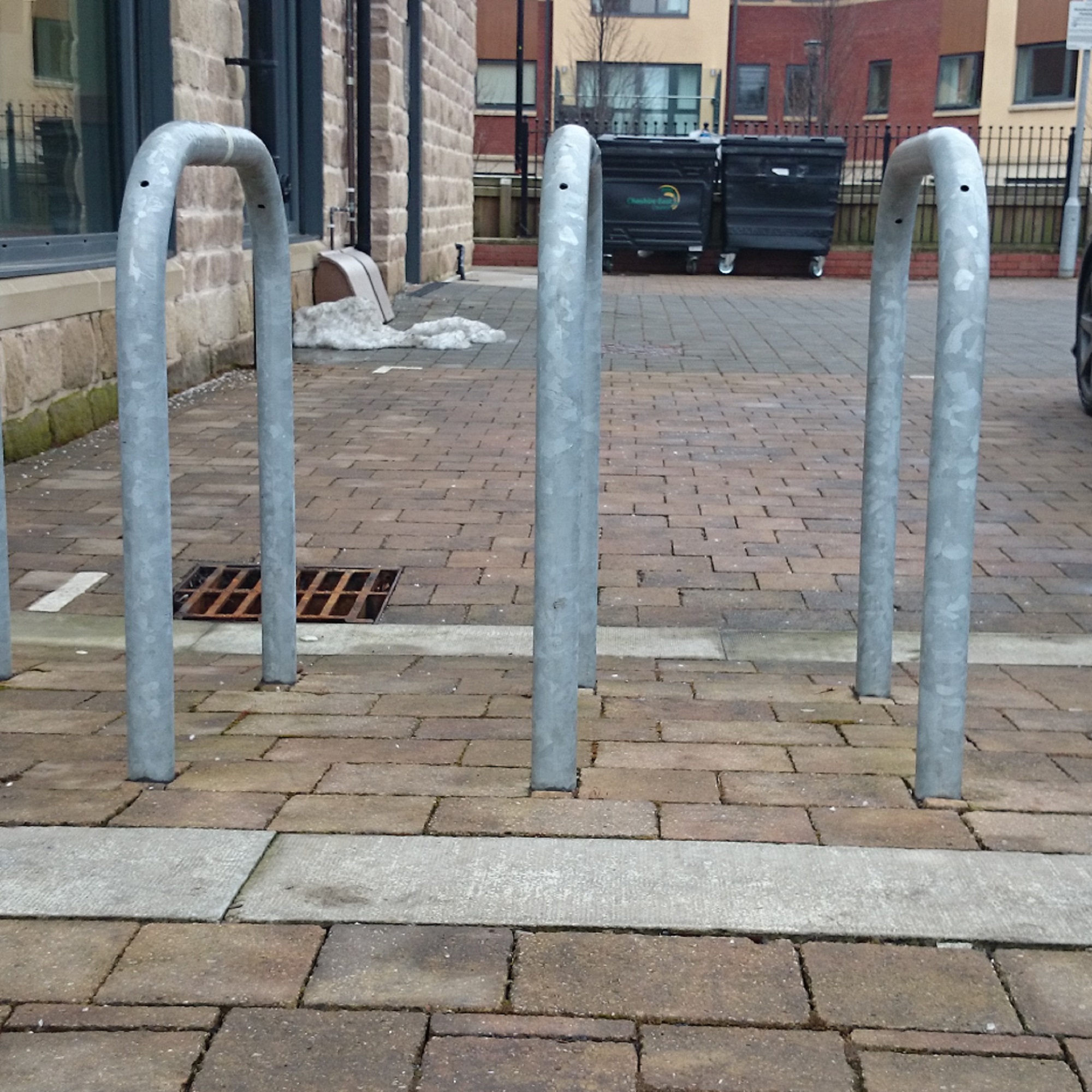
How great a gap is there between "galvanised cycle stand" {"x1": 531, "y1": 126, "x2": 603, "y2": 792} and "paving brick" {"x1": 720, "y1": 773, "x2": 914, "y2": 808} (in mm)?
316

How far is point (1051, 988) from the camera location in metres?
2.13

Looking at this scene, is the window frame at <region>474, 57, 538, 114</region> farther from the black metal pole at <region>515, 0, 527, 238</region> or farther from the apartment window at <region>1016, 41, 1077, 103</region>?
the black metal pole at <region>515, 0, 527, 238</region>

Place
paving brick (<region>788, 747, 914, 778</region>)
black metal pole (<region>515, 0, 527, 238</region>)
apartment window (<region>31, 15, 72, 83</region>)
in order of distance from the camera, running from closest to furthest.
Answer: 1. paving brick (<region>788, 747, 914, 778</region>)
2. apartment window (<region>31, 15, 72, 83</region>)
3. black metal pole (<region>515, 0, 527, 238</region>)

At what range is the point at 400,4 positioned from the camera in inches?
584

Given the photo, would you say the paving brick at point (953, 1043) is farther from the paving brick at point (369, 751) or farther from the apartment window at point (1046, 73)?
the apartment window at point (1046, 73)

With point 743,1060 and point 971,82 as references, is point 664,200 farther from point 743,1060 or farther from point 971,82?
point 743,1060

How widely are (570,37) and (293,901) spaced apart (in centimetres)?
3979

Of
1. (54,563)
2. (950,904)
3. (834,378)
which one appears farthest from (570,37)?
(950,904)

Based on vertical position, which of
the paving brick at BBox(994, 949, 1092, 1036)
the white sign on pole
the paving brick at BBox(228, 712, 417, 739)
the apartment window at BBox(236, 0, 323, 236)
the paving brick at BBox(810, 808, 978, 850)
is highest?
the white sign on pole

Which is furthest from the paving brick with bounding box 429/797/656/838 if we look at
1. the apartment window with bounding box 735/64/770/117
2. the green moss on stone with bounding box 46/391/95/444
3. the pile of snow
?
the apartment window with bounding box 735/64/770/117

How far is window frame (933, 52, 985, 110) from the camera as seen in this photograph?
3709 centimetres

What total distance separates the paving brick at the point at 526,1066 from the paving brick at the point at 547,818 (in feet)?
2.17

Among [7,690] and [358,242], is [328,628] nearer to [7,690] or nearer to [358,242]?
[7,690]

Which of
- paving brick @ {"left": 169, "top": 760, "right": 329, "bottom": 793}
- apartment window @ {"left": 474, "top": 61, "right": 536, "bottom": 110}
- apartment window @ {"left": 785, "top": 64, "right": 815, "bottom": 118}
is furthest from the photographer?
apartment window @ {"left": 785, "top": 64, "right": 815, "bottom": 118}
